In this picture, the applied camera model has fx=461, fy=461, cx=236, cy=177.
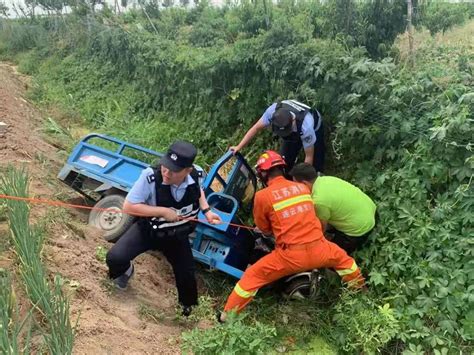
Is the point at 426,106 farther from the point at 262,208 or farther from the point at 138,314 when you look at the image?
the point at 138,314

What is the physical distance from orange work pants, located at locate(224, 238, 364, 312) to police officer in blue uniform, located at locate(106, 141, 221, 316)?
17.4 inches

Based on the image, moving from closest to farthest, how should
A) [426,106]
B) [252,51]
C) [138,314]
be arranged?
[138,314] < [426,106] < [252,51]

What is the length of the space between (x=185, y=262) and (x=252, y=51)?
365 centimetres

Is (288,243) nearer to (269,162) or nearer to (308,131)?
(269,162)

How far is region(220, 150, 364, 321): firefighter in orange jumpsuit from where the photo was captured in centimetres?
400

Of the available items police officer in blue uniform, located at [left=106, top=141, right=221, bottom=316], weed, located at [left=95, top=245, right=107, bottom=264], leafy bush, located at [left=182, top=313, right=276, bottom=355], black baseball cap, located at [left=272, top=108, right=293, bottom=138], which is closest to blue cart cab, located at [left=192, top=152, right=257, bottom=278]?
police officer in blue uniform, located at [left=106, top=141, right=221, bottom=316]

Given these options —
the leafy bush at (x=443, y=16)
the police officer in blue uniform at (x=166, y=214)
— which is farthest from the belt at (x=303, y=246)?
the leafy bush at (x=443, y=16)

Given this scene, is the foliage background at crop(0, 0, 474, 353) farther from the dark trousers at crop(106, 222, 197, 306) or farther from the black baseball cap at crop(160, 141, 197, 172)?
the black baseball cap at crop(160, 141, 197, 172)

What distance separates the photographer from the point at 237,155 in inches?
204

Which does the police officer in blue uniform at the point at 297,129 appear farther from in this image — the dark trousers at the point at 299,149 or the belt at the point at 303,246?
the belt at the point at 303,246

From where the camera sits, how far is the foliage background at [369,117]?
12.7ft

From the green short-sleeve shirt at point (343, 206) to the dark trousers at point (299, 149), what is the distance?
1.02 m

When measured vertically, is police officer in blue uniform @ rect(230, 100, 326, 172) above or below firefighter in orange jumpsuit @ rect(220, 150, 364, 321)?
above

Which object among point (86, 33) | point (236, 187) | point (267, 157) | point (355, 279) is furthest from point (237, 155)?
point (86, 33)
